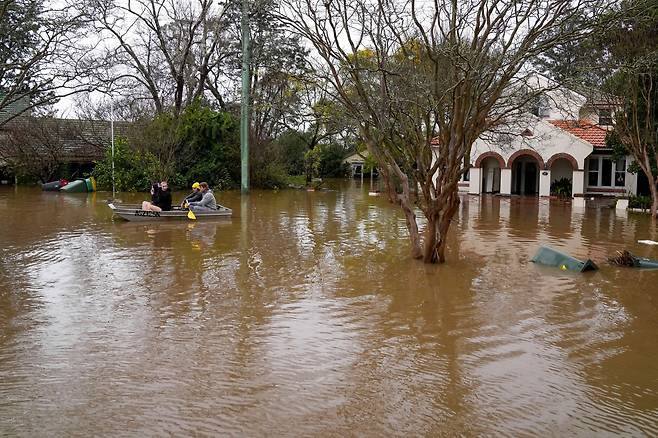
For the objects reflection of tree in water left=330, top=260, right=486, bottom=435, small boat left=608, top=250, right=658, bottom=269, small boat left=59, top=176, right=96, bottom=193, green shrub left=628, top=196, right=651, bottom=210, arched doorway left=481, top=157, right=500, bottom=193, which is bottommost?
reflection of tree in water left=330, top=260, right=486, bottom=435

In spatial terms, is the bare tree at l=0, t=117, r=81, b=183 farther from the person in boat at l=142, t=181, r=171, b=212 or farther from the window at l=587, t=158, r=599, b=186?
the window at l=587, t=158, r=599, b=186

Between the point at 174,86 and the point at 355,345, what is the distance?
127ft

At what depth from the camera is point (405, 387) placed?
648 centimetres

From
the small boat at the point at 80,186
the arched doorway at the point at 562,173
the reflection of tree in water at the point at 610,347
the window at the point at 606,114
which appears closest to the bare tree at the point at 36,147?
the small boat at the point at 80,186

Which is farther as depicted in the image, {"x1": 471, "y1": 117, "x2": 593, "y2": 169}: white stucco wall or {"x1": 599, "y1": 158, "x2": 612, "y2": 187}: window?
{"x1": 599, "y1": 158, "x2": 612, "y2": 187}: window

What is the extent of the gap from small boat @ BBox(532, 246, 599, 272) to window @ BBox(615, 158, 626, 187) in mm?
26278

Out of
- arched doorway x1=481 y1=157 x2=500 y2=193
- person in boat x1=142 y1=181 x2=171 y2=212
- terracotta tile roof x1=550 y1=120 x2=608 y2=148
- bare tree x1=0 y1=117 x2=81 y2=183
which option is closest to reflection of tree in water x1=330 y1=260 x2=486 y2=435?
person in boat x1=142 y1=181 x2=171 y2=212

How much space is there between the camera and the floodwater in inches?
225

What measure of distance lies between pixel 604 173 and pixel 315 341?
1344 inches

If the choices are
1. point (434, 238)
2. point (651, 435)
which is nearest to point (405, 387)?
point (651, 435)

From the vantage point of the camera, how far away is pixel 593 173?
37938 millimetres

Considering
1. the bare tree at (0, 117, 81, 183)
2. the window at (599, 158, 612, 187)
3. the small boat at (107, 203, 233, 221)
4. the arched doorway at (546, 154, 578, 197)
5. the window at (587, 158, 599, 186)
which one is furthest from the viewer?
the bare tree at (0, 117, 81, 183)

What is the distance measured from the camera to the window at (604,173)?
122ft

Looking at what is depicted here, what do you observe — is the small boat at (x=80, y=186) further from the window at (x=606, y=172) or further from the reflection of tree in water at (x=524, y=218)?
the window at (x=606, y=172)
